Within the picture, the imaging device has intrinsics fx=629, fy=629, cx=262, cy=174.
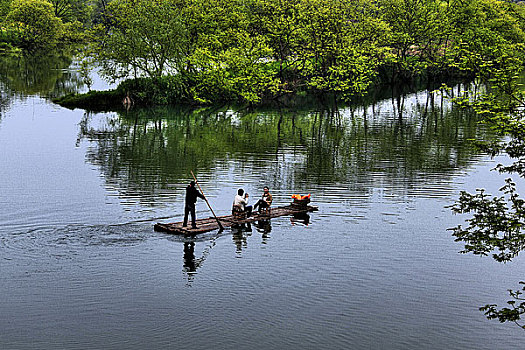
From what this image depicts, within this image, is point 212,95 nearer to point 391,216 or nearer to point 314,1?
point 314,1

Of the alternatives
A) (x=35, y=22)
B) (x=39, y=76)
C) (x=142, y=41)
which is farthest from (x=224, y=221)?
(x=35, y=22)

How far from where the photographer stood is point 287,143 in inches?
2466

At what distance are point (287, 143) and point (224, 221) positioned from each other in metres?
29.5

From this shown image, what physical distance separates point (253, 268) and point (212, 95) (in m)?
70.0

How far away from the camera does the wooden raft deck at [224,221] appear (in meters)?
31.8

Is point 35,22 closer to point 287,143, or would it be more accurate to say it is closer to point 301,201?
point 287,143

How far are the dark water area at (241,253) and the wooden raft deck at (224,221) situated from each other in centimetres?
43

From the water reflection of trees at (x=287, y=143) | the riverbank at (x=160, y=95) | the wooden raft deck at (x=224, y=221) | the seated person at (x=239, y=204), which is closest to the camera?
the wooden raft deck at (x=224, y=221)

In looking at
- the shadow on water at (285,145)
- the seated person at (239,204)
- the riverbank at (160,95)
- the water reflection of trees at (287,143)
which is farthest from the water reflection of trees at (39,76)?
the seated person at (239,204)

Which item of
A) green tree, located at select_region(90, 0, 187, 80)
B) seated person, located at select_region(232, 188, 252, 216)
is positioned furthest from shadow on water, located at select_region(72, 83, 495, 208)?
green tree, located at select_region(90, 0, 187, 80)

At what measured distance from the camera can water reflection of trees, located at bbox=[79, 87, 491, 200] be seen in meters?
48.1

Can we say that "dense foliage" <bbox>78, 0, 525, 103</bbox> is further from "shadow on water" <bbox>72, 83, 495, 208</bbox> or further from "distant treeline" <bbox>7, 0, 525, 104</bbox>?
"shadow on water" <bbox>72, 83, 495, 208</bbox>

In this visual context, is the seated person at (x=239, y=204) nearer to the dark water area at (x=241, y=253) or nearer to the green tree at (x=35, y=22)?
the dark water area at (x=241, y=253)

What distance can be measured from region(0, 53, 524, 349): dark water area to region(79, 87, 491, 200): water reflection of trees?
0.39 m
